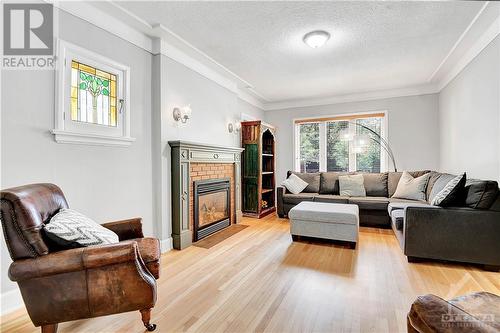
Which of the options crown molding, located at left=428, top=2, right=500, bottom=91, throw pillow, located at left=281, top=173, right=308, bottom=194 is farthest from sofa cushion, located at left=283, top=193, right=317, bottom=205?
crown molding, located at left=428, top=2, right=500, bottom=91

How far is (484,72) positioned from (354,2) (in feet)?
6.39

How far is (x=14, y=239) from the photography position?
1353 millimetres

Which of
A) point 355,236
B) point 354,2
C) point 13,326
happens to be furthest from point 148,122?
point 355,236

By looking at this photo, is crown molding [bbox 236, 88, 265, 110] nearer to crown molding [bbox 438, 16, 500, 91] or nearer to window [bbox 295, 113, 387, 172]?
window [bbox 295, 113, 387, 172]

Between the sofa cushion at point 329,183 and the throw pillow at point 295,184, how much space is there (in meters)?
0.34

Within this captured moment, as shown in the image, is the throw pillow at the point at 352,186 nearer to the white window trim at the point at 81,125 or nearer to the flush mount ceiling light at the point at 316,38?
the flush mount ceiling light at the point at 316,38

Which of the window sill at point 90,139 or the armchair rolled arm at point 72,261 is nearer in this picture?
the armchair rolled arm at point 72,261

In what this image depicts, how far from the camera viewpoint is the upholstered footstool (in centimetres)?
308

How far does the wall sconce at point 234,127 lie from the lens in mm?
4558

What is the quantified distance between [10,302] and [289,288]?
7.13 feet

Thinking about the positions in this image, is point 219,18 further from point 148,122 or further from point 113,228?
point 113,228

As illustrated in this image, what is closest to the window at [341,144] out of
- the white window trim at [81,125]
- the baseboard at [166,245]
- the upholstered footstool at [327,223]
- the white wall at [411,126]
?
the white wall at [411,126]

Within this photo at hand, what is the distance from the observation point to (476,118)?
10.2 feet

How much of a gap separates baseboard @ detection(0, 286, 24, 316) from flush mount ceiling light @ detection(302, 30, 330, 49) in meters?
3.66
